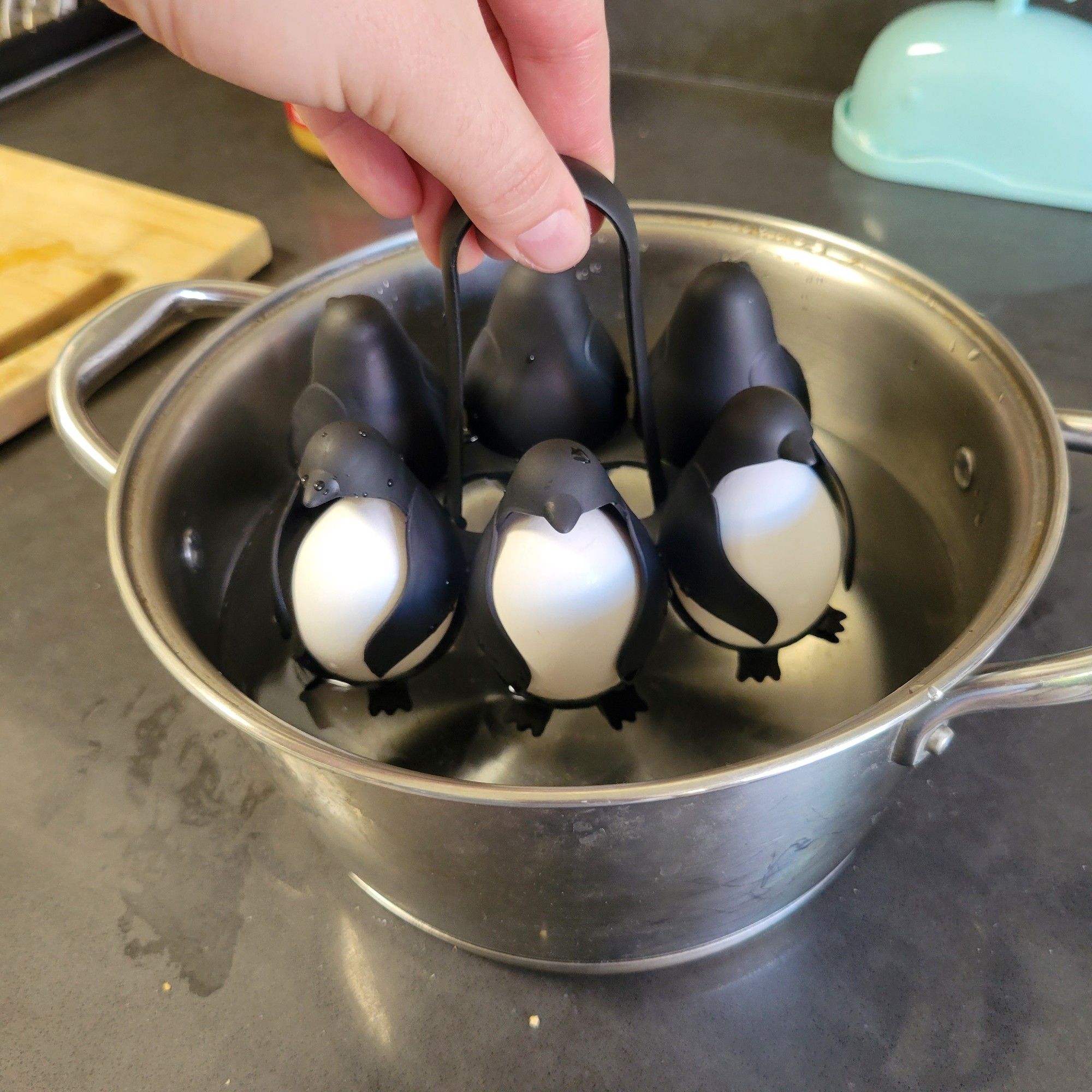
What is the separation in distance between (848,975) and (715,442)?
25 centimetres

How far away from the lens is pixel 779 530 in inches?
16.5

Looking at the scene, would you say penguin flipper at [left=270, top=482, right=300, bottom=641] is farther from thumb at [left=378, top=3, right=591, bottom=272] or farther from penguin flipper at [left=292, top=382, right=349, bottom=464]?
thumb at [left=378, top=3, right=591, bottom=272]

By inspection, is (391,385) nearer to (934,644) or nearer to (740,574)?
(740,574)

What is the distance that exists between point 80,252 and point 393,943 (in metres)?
0.64

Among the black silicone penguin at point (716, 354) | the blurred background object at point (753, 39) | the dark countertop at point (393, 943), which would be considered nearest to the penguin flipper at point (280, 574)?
the dark countertop at point (393, 943)

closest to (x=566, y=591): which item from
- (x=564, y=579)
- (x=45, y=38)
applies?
(x=564, y=579)

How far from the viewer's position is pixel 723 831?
0.32 m

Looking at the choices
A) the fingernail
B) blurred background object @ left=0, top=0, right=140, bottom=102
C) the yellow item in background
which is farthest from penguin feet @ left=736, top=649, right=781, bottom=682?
blurred background object @ left=0, top=0, right=140, bottom=102

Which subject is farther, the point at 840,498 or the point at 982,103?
the point at 982,103

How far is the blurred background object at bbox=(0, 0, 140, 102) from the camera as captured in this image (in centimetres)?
102

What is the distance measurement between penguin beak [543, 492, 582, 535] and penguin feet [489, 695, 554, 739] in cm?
11

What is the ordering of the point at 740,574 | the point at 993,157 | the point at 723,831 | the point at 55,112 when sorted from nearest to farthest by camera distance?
the point at 723,831 → the point at 740,574 → the point at 993,157 → the point at 55,112

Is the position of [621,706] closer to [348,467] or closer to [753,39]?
[348,467]

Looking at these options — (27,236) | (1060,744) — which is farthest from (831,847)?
(27,236)
